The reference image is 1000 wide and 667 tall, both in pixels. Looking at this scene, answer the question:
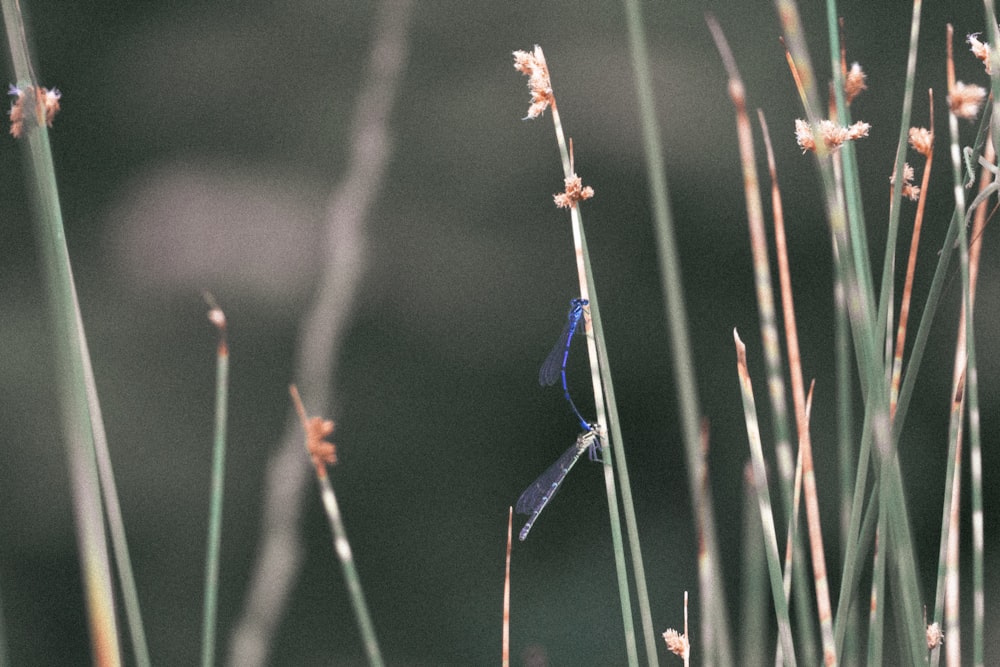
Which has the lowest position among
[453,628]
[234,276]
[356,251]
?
[356,251]

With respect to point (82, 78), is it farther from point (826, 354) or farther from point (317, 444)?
point (317, 444)

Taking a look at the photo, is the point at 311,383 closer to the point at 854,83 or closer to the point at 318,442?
the point at 318,442

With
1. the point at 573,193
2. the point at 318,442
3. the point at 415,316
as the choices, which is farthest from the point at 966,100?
the point at 415,316

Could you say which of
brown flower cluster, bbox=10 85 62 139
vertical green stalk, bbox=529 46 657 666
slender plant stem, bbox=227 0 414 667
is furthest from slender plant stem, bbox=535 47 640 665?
brown flower cluster, bbox=10 85 62 139

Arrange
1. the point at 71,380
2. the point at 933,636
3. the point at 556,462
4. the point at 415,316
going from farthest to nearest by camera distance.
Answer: the point at 415,316, the point at 556,462, the point at 933,636, the point at 71,380

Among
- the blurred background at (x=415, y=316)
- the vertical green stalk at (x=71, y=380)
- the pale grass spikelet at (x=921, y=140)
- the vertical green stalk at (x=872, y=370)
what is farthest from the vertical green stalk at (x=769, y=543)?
the blurred background at (x=415, y=316)

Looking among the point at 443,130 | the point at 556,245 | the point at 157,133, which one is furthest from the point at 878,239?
the point at 157,133

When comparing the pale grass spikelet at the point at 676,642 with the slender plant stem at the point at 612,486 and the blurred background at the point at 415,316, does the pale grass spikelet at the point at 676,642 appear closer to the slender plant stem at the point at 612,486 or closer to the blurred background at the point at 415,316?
the slender plant stem at the point at 612,486
